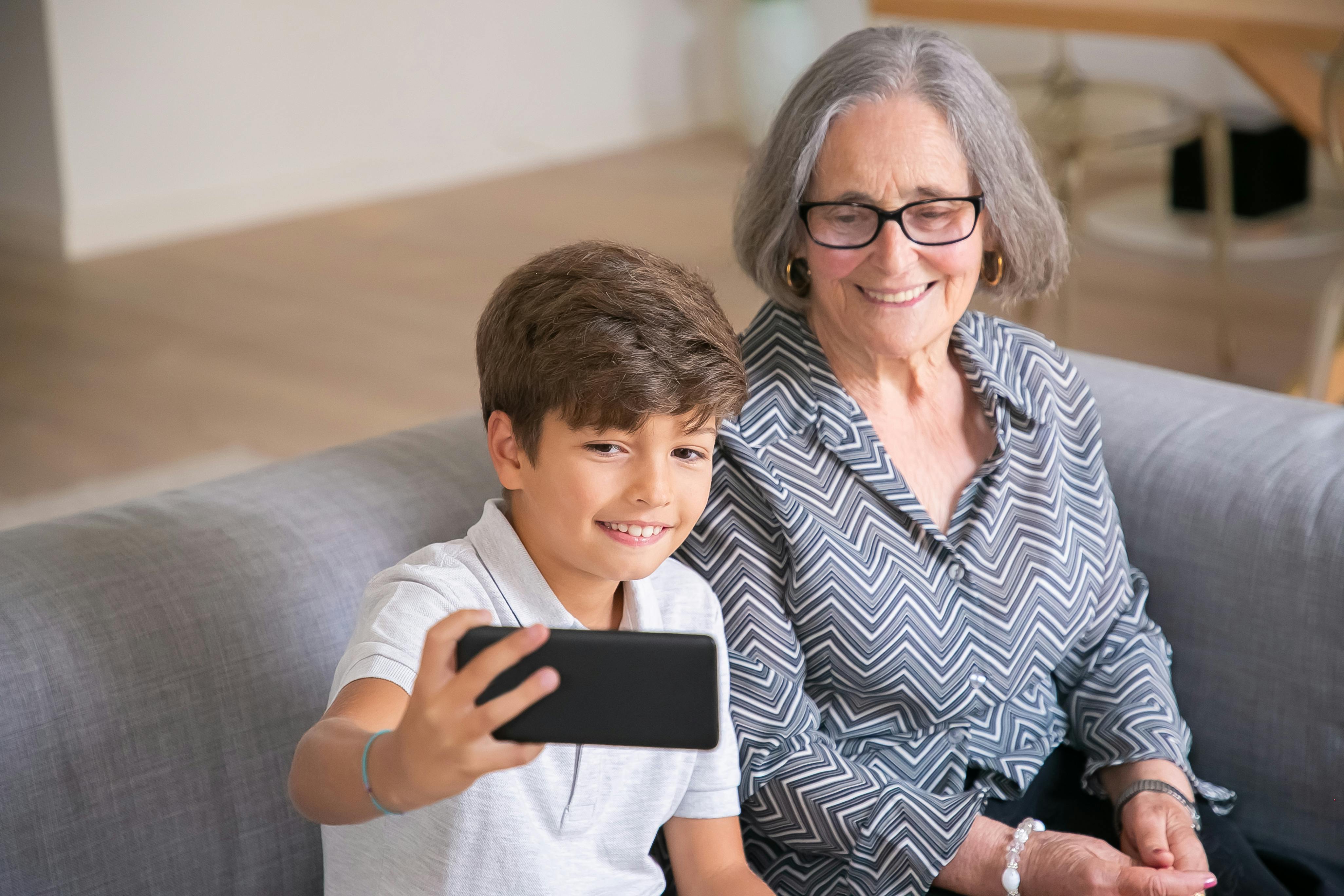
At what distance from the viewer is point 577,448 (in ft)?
3.30

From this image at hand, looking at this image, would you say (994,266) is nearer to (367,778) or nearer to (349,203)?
(367,778)

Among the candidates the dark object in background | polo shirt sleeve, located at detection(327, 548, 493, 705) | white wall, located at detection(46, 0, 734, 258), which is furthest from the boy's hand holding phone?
white wall, located at detection(46, 0, 734, 258)

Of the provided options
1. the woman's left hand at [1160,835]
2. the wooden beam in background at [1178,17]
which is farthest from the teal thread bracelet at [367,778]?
the wooden beam in background at [1178,17]

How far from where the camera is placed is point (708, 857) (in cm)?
115

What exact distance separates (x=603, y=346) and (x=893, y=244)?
1.28 feet

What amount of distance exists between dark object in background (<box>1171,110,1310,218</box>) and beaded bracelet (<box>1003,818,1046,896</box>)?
3.61 m

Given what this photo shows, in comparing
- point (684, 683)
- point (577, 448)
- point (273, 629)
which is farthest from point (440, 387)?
point (684, 683)

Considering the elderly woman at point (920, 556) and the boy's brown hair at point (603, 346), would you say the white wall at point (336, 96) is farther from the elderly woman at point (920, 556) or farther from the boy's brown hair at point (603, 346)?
the boy's brown hair at point (603, 346)

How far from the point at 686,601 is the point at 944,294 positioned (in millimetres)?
404

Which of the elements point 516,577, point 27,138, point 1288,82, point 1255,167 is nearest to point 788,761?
point 516,577

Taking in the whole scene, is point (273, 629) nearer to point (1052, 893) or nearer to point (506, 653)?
point (506, 653)

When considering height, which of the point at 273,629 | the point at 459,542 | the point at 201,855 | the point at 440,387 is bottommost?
the point at 440,387

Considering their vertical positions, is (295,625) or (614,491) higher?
(614,491)

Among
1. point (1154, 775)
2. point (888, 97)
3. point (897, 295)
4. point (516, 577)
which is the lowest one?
point (1154, 775)
